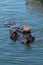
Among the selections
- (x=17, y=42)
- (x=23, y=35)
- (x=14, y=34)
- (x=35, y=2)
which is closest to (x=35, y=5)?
(x=35, y=2)

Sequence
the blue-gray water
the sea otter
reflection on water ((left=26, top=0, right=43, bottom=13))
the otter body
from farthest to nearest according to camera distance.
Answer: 1. reflection on water ((left=26, top=0, right=43, bottom=13))
2. the sea otter
3. the otter body
4. the blue-gray water

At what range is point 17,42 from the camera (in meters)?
28.8

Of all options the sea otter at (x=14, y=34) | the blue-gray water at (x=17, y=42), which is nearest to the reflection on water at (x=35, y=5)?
the blue-gray water at (x=17, y=42)

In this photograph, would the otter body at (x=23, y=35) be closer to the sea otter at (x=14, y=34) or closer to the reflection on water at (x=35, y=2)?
the sea otter at (x=14, y=34)

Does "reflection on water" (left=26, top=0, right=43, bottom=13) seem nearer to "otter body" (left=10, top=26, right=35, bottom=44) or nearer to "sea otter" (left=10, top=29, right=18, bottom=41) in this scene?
"otter body" (left=10, top=26, right=35, bottom=44)

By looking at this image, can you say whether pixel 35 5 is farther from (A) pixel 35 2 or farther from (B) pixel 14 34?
(B) pixel 14 34

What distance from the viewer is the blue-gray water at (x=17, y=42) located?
2641 centimetres

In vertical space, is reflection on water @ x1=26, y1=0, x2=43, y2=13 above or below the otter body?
above

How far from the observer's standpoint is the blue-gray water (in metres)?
26.4

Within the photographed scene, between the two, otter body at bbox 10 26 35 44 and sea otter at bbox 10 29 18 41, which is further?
sea otter at bbox 10 29 18 41

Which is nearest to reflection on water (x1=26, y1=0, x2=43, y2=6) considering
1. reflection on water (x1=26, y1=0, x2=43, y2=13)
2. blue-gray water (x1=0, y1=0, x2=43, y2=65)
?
reflection on water (x1=26, y1=0, x2=43, y2=13)

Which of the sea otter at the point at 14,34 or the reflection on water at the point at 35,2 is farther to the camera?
the reflection on water at the point at 35,2

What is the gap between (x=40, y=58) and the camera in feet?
87.2

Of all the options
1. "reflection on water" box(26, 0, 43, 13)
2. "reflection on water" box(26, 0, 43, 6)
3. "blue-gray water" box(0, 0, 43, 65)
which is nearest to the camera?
"blue-gray water" box(0, 0, 43, 65)
